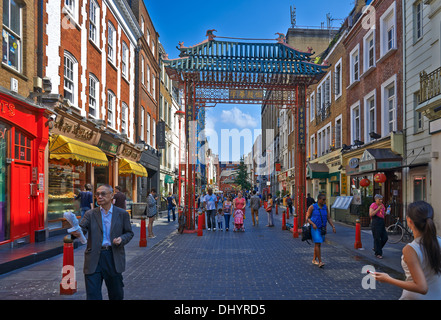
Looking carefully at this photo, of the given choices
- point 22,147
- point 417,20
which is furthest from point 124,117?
point 417,20

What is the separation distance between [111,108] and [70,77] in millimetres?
5014

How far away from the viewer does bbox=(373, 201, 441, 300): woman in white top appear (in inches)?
118

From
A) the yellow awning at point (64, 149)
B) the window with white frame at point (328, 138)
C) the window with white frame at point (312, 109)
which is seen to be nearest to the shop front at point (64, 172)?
the yellow awning at point (64, 149)

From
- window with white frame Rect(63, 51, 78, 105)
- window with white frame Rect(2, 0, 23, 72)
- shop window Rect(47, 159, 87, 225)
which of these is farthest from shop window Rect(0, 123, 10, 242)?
window with white frame Rect(63, 51, 78, 105)

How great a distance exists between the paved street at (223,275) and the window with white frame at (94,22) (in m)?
9.75

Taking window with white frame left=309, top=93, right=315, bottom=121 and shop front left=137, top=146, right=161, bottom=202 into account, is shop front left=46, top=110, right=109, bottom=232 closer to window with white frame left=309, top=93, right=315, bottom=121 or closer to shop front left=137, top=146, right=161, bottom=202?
shop front left=137, top=146, right=161, bottom=202

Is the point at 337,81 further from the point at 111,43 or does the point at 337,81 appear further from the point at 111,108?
the point at 111,108

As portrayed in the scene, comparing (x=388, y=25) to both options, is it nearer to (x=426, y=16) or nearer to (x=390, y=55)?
(x=390, y=55)

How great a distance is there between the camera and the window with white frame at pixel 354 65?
21.5 meters

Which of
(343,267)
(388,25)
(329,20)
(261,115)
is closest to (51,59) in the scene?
(343,267)

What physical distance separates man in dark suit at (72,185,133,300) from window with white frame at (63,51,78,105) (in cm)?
1077

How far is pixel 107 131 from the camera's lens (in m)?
18.2

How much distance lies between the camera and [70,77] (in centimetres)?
1491

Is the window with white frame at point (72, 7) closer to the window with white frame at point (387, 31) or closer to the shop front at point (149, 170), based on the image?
the shop front at point (149, 170)
